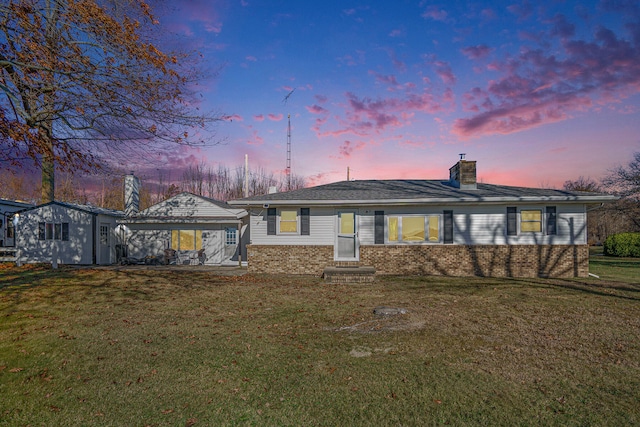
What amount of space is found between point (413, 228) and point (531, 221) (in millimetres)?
4640

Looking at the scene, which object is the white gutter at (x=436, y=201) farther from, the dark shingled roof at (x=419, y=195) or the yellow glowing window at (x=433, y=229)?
the yellow glowing window at (x=433, y=229)

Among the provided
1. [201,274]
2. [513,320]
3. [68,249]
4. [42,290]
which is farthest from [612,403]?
[68,249]

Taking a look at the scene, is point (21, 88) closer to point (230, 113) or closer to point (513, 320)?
point (230, 113)

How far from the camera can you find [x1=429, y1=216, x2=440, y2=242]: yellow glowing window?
14703 mm

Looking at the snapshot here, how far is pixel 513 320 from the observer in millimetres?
7414

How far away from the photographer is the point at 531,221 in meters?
14.3

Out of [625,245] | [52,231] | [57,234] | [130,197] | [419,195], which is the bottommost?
[625,245]

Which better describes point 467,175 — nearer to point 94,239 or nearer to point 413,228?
point 413,228

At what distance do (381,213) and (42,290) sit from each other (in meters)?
11.8

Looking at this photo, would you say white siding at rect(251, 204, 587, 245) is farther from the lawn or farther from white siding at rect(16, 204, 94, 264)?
white siding at rect(16, 204, 94, 264)

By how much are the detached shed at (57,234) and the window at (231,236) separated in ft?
22.3

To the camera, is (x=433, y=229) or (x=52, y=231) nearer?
(x=433, y=229)

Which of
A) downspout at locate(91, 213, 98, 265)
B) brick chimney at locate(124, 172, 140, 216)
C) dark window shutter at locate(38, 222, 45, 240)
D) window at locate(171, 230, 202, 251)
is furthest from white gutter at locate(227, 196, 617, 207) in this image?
dark window shutter at locate(38, 222, 45, 240)

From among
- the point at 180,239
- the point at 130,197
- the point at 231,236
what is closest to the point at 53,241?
the point at 130,197
